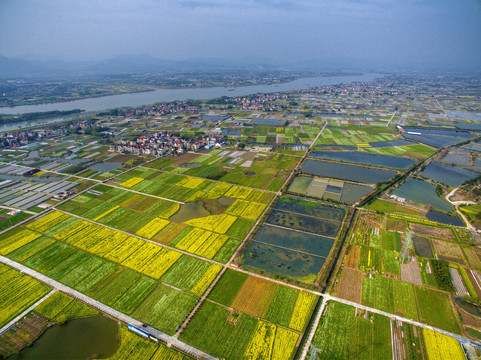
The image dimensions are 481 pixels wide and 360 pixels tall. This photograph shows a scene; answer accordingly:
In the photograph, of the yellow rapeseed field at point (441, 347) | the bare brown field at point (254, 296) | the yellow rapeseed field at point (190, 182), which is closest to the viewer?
the yellow rapeseed field at point (441, 347)

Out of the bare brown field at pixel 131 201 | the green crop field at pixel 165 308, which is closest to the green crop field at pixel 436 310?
the green crop field at pixel 165 308

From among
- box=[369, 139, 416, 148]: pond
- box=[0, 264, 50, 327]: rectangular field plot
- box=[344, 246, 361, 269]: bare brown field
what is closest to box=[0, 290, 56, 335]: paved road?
box=[0, 264, 50, 327]: rectangular field plot

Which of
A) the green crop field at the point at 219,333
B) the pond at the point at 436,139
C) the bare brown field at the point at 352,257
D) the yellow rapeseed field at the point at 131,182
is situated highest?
the pond at the point at 436,139

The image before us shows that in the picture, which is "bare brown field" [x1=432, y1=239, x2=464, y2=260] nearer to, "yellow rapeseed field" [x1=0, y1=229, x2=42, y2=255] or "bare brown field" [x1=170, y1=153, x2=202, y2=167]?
"bare brown field" [x1=170, y1=153, x2=202, y2=167]

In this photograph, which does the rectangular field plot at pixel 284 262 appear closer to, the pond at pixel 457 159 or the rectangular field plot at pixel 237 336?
the rectangular field plot at pixel 237 336

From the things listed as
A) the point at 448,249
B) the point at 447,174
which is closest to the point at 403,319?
the point at 448,249

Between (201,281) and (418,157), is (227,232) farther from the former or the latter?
(418,157)
